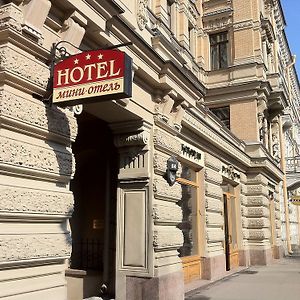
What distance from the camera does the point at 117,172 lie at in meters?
8.82

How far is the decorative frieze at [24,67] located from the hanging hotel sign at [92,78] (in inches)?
5.8

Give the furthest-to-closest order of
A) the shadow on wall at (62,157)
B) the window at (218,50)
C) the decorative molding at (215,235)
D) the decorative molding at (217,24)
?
the decorative molding at (217,24) → the window at (218,50) → the decorative molding at (215,235) → the shadow on wall at (62,157)

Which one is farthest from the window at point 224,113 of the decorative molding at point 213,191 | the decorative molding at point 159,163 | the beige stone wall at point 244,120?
the decorative molding at point 159,163

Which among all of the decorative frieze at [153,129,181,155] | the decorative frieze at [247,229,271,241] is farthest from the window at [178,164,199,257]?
the decorative frieze at [247,229,271,241]

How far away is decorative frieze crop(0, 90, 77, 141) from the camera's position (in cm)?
492

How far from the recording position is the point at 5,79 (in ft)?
16.3

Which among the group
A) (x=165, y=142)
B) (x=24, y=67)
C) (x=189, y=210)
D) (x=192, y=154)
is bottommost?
(x=189, y=210)

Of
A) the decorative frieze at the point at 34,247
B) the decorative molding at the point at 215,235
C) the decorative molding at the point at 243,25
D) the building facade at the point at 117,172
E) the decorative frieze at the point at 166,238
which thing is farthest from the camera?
the decorative molding at the point at 243,25

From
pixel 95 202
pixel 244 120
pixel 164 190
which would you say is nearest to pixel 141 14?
pixel 164 190

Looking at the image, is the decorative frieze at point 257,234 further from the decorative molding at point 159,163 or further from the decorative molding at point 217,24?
the decorative molding at point 159,163

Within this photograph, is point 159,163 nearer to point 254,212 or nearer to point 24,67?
point 24,67

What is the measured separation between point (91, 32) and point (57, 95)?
60.4 inches

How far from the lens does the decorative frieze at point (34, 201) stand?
4.73 meters

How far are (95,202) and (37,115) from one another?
14.1ft
